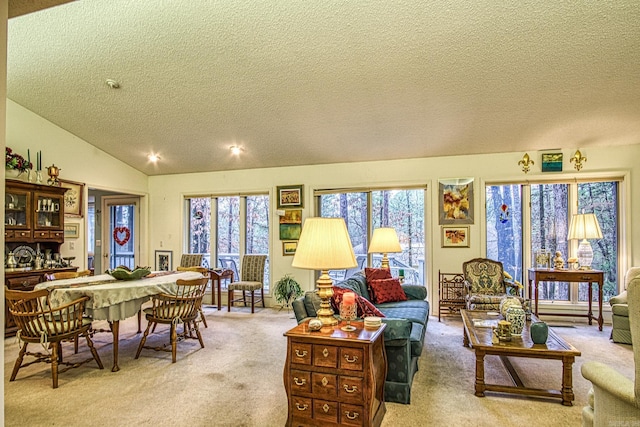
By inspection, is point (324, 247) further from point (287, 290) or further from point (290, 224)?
point (290, 224)

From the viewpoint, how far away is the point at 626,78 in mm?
3754

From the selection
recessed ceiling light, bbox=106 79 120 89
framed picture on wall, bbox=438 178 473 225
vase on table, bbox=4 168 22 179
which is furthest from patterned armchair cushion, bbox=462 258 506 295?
vase on table, bbox=4 168 22 179

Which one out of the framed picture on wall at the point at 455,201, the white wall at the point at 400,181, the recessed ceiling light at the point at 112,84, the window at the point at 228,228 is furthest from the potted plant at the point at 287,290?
the recessed ceiling light at the point at 112,84

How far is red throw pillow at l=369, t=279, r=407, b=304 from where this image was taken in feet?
14.9

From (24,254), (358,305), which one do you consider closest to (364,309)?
(358,305)

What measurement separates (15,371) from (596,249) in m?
6.88

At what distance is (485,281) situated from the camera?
521cm

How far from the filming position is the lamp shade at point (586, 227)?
4.98m

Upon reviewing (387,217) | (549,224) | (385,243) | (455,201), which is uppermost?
(455,201)

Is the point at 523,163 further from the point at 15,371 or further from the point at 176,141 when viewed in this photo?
the point at 15,371

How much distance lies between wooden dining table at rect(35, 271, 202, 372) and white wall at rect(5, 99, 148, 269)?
235 centimetres

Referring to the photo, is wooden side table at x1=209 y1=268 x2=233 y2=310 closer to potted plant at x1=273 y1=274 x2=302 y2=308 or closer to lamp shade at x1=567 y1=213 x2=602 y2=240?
potted plant at x1=273 y1=274 x2=302 y2=308

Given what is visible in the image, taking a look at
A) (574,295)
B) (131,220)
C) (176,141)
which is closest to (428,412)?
(574,295)

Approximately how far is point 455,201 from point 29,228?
229 inches
